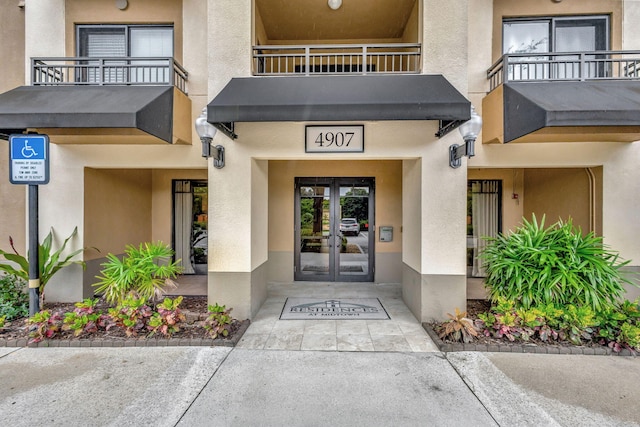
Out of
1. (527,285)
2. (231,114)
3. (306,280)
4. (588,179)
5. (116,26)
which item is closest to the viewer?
(231,114)

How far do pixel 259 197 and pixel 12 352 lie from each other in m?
4.21

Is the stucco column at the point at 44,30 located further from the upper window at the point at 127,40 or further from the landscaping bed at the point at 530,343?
the landscaping bed at the point at 530,343

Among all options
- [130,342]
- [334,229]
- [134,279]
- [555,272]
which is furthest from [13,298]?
[555,272]

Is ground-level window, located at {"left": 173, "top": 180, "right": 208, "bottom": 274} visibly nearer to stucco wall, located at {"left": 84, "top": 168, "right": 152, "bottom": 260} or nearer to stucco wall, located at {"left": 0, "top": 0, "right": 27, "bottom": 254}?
stucco wall, located at {"left": 84, "top": 168, "right": 152, "bottom": 260}

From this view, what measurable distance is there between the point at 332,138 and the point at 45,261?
18.5ft

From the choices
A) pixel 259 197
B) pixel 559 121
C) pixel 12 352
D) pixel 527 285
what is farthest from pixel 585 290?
pixel 12 352

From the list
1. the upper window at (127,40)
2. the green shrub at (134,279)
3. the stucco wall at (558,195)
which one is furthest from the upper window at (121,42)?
the stucco wall at (558,195)

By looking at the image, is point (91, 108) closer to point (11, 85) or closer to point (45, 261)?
point (45, 261)

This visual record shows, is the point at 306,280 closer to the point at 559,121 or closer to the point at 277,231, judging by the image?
the point at 277,231

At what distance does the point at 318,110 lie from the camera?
4.51 metres

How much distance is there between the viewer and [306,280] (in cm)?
824

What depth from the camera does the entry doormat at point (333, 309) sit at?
18.4 feet

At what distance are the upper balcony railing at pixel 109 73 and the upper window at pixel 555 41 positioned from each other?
6.30 metres

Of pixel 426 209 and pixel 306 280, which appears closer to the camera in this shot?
pixel 426 209
